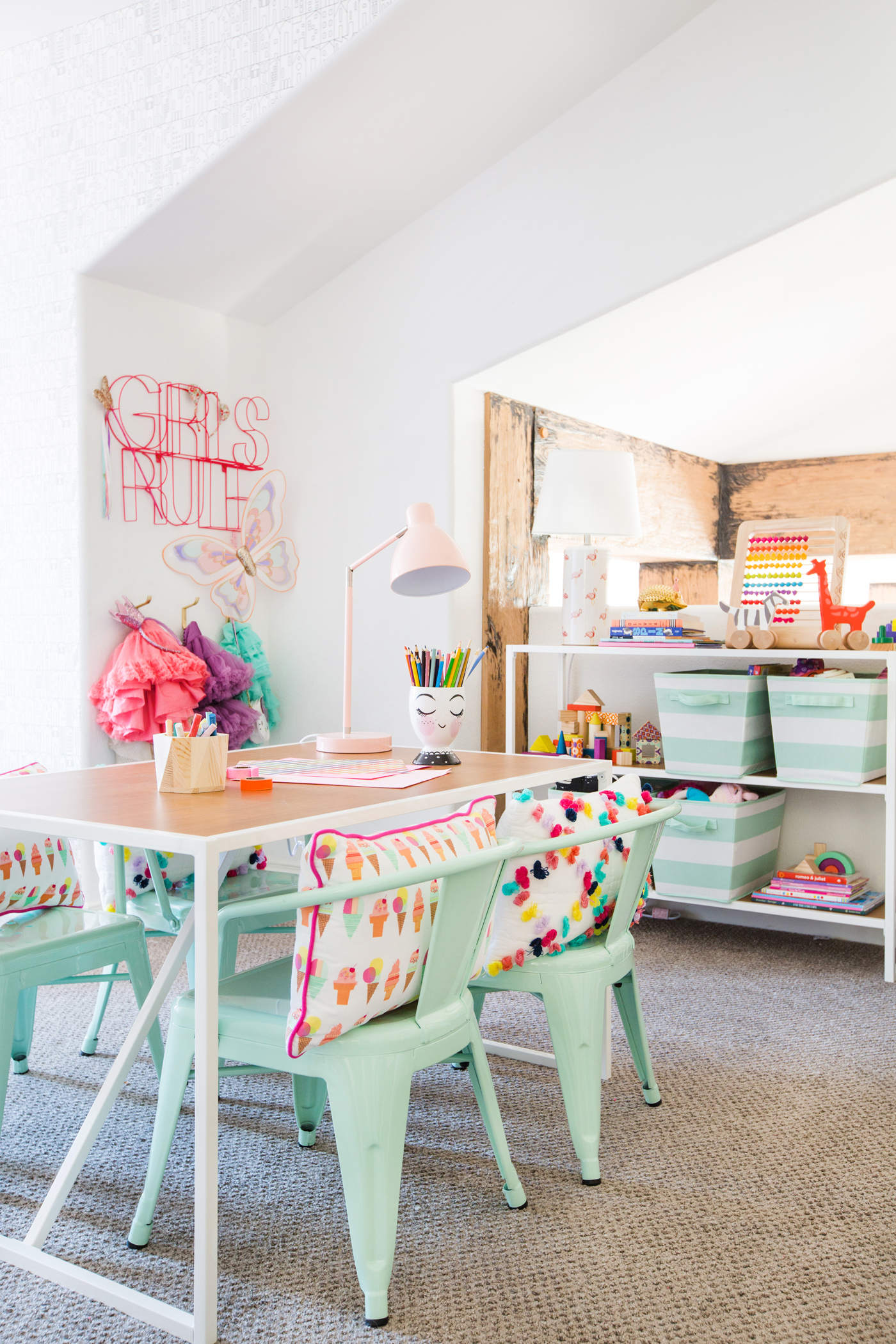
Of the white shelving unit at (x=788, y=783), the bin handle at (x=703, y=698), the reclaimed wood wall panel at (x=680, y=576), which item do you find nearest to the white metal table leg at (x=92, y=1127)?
the white shelving unit at (x=788, y=783)

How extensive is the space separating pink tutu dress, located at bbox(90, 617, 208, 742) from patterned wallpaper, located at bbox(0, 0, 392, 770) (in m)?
0.12

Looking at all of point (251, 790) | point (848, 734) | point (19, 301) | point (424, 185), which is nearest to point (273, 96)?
point (424, 185)

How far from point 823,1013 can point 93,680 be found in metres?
2.33

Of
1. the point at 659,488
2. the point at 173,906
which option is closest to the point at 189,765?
the point at 173,906

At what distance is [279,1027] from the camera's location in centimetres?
155

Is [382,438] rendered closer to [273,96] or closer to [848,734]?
[273,96]

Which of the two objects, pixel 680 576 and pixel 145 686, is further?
pixel 680 576

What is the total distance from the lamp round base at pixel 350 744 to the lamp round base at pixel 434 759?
0.65 feet

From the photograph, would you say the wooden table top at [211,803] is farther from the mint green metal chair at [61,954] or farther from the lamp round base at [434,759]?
the mint green metal chair at [61,954]

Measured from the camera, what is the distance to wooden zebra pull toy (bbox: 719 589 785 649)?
3.30 metres

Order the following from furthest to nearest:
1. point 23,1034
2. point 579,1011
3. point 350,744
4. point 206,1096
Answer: point 350,744 → point 23,1034 → point 579,1011 → point 206,1096

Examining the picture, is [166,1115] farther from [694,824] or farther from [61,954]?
[694,824]

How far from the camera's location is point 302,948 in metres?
1.46

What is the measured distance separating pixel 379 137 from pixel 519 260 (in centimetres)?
57
